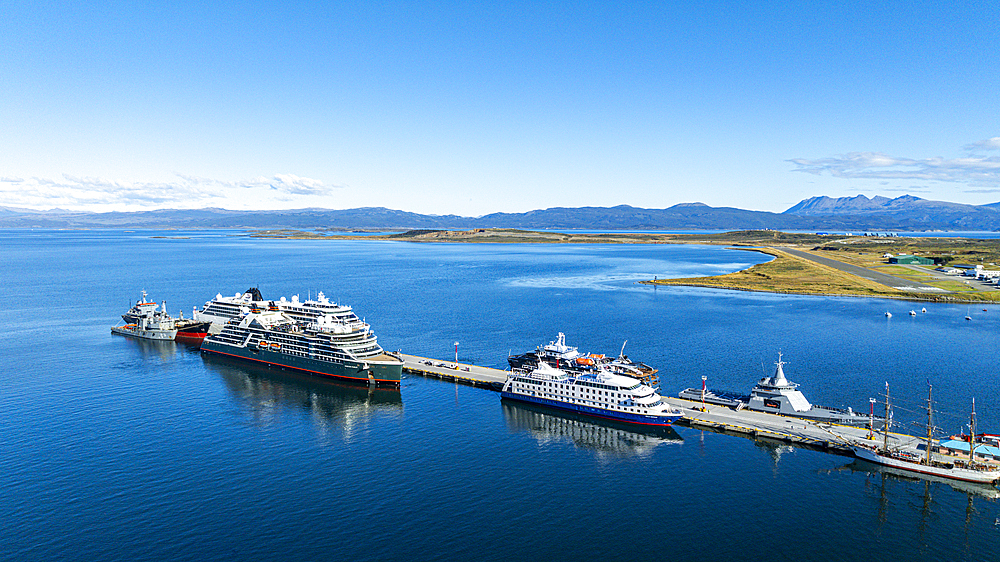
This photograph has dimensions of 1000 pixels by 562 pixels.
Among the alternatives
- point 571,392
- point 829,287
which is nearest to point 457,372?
point 571,392

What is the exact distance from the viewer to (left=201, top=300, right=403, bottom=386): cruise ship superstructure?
82375 millimetres

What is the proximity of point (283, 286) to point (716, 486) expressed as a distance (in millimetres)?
159980

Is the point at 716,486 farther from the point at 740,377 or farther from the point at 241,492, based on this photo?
the point at 241,492

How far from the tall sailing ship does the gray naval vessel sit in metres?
7.18

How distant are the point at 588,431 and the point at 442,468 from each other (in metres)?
19.4

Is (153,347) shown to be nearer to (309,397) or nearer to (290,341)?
(290,341)

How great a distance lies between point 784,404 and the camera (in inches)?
2606

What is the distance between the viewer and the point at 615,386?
221 feet

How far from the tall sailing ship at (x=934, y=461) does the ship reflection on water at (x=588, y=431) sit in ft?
58.6

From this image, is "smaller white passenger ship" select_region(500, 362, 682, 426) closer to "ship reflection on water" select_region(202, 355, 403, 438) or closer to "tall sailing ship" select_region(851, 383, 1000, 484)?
"ship reflection on water" select_region(202, 355, 403, 438)

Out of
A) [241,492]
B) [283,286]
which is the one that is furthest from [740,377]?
[283,286]

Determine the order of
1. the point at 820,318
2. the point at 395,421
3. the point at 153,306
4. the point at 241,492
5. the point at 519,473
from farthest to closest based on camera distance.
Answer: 1. the point at 820,318
2. the point at 153,306
3. the point at 395,421
4. the point at 519,473
5. the point at 241,492

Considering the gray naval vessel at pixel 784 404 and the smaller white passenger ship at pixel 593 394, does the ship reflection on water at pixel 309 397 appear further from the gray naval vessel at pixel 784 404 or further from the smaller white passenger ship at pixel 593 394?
the gray naval vessel at pixel 784 404

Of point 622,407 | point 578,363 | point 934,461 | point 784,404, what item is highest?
point 578,363
